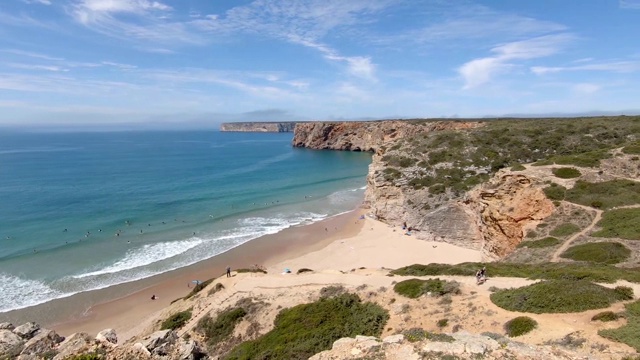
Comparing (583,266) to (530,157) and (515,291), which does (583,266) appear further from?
(530,157)

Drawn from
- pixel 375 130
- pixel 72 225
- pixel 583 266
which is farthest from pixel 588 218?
pixel 375 130

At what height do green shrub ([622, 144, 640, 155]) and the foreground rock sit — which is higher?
green shrub ([622, 144, 640, 155])

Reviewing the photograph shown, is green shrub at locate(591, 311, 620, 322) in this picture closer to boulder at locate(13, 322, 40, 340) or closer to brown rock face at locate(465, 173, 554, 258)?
brown rock face at locate(465, 173, 554, 258)

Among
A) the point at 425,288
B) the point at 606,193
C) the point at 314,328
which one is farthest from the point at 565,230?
the point at 314,328

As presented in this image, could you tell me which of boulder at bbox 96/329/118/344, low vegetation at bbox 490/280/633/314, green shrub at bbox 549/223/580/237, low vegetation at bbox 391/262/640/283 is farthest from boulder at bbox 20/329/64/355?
green shrub at bbox 549/223/580/237

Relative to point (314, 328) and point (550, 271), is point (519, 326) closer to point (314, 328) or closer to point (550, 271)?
point (550, 271)
